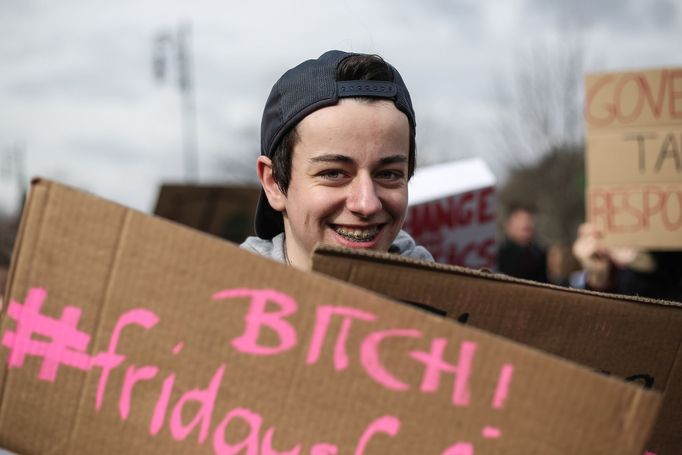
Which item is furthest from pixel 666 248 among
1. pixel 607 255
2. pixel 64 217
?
pixel 64 217

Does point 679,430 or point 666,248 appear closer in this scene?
point 679,430

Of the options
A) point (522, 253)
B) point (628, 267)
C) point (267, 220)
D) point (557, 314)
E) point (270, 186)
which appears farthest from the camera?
point (522, 253)

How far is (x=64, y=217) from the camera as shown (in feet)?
3.79

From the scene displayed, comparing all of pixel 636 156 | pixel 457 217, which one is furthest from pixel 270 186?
pixel 636 156

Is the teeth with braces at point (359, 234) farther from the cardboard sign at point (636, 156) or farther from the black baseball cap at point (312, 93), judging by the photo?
the cardboard sign at point (636, 156)

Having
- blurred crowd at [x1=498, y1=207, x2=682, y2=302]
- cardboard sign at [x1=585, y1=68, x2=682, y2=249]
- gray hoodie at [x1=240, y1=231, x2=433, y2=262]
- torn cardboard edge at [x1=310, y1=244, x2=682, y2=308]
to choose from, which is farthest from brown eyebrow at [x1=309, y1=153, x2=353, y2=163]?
cardboard sign at [x1=585, y1=68, x2=682, y2=249]

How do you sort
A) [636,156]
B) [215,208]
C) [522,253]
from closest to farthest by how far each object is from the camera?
[636,156] < [215,208] < [522,253]

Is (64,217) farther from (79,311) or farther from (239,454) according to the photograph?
(239,454)

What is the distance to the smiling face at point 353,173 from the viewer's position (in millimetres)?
1630

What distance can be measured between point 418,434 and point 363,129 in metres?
0.70

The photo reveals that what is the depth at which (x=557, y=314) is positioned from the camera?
1313mm

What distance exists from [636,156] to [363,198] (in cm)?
260

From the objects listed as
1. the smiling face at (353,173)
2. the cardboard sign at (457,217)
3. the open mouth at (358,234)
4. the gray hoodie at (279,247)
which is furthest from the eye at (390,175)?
the cardboard sign at (457,217)

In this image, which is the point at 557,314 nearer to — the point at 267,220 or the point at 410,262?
the point at 410,262
